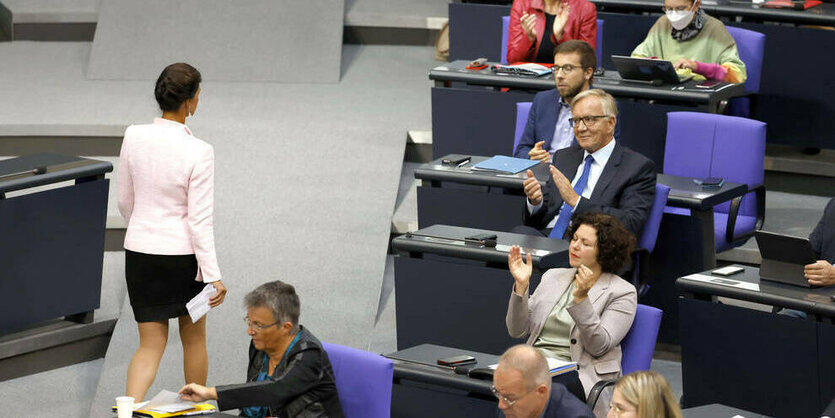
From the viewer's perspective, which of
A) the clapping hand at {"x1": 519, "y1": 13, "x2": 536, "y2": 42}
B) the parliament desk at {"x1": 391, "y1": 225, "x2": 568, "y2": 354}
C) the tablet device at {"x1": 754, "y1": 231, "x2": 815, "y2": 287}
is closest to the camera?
the tablet device at {"x1": 754, "y1": 231, "x2": 815, "y2": 287}

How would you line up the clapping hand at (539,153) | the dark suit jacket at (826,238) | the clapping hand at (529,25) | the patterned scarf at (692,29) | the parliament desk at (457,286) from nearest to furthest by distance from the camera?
the dark suit jacket at (826,238), the parliament desk at (457,286), the clapping hand at (539,153), the patterned scarf at (692,29), the clapping hand at (529,25)

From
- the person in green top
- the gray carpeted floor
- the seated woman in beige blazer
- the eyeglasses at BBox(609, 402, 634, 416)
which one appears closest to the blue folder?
the gray carpeted floor

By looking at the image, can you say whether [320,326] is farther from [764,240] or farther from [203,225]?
[764,240]

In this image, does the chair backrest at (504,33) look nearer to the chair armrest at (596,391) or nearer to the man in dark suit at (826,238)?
the man in dark suit at (826,238)

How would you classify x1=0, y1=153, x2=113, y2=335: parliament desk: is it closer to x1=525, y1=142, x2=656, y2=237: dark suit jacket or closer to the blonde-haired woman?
x1=525, y1=142, x2=656, y2=237: dark suit jacket

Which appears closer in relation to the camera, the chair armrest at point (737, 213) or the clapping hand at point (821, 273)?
the clapping hand at point (821, 273)

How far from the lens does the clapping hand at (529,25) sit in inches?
246

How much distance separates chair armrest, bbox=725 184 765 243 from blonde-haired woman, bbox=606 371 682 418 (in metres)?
2.28

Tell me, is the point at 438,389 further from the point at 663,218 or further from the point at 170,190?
the point at 663,218

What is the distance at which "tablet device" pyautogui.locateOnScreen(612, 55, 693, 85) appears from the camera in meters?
5.69

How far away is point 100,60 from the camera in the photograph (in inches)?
306

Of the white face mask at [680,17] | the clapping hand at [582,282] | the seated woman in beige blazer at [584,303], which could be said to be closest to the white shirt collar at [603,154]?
the seated woman in beige blazer at [584,303]

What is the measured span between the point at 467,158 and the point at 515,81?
724 millimetres

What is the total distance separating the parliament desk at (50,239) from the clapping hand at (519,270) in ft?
5.86
